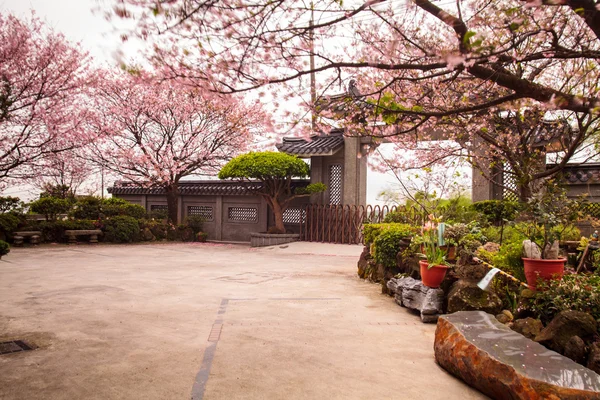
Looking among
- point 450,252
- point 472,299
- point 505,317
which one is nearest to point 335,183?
point 450,252

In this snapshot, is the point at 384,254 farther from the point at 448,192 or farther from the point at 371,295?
the point at 448,192

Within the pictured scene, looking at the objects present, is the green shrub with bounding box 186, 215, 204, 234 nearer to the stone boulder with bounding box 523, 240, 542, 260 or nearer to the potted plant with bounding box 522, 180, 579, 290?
the potted plant with bounding box 522, 180, 579, 290

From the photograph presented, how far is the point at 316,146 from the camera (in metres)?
15.0

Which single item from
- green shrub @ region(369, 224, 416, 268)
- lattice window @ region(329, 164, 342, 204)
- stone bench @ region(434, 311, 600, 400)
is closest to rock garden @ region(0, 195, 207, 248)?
lattice window @ region(329, 164, 342, 204)

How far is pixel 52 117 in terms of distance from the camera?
13289 mm

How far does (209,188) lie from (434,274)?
1343cm

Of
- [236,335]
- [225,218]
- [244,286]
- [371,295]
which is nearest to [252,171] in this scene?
[225,218]

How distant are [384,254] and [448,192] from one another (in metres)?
3.67

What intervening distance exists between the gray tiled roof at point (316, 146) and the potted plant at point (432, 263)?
930cm

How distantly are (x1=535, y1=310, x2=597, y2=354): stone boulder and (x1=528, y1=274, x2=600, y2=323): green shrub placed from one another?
0.27 metres

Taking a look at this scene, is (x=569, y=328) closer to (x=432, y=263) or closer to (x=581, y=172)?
(x=432, y=263)

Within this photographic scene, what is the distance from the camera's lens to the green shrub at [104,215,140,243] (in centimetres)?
1471

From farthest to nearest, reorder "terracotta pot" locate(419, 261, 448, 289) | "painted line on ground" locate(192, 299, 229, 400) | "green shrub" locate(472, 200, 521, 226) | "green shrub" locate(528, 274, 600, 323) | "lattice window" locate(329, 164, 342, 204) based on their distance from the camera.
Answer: "lattice window" locate(329, 164, 342, 204) < "green shrub" locate(472, 200, 521, 226) < "terracotta pot" locate(419, 261, 448, 289) < "green shrub" locate(528, 274, 600, 323) < "painted line on ground" locate(192, 299, 229, 400)

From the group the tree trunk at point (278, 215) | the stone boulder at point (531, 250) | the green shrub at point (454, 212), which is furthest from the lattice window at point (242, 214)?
the stone boulder at point (531, 250)
